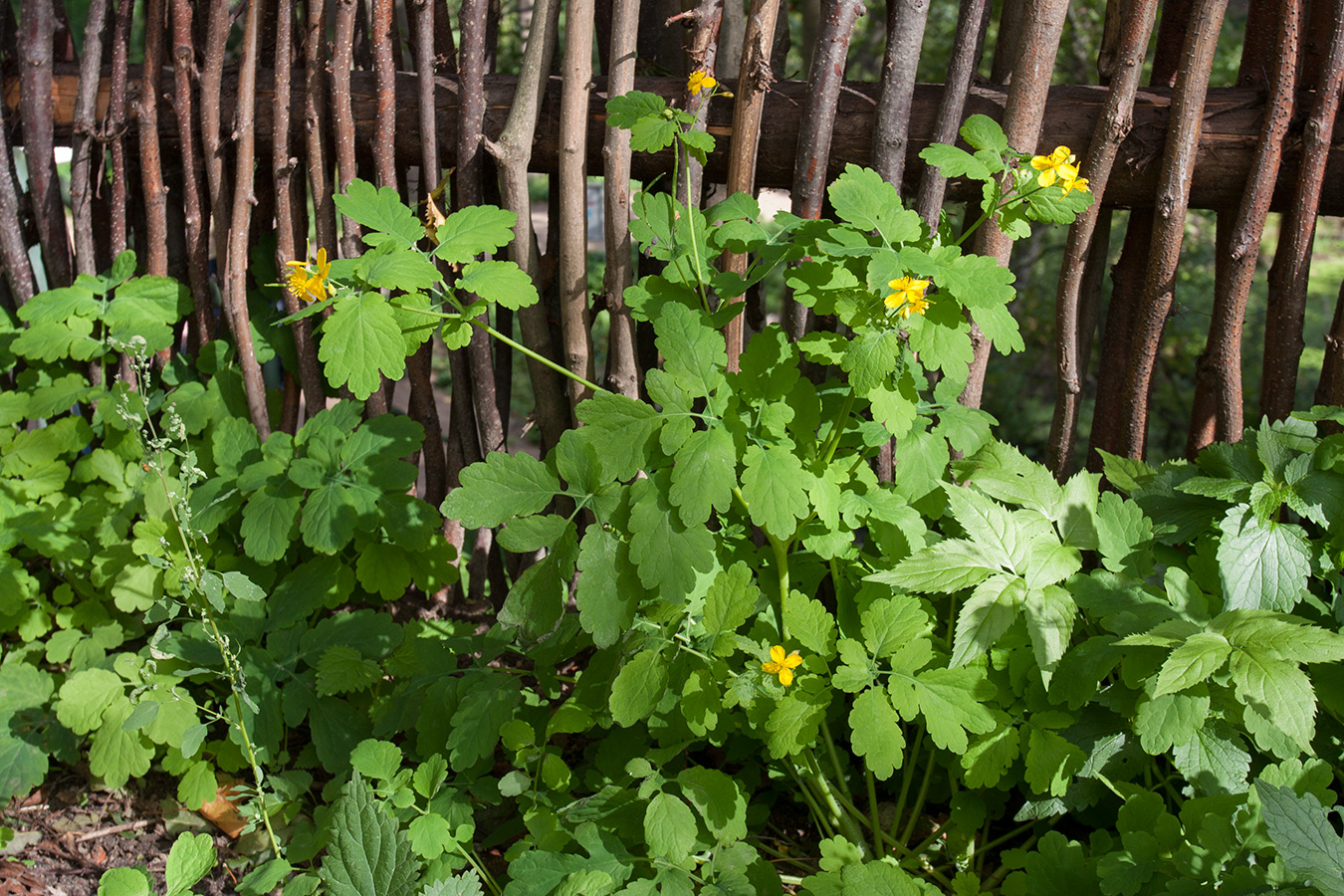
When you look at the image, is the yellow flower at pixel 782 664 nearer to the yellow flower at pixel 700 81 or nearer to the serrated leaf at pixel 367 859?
the serrated leaf at pixel 367 859

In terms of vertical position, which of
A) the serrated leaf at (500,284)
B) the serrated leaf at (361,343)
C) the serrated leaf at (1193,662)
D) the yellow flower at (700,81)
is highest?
the yellow flower at (700,81)

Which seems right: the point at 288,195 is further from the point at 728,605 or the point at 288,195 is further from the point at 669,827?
the point at 669,827

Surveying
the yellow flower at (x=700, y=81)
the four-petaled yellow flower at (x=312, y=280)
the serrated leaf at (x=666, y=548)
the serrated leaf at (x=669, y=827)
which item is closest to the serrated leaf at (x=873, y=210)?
the yellow flower at (x=700, y=81)

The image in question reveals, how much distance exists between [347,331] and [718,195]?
1049 mm

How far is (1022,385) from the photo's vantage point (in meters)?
5.16

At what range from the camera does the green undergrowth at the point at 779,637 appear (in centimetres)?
147

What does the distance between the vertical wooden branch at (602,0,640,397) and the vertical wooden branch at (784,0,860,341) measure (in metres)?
0.37

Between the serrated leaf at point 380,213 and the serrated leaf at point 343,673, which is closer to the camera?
the serrated leaf at point 380,213

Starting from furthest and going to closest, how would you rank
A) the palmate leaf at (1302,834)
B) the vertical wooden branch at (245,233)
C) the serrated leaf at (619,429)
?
the vertical wooden branch at (245,233) < the serrated leaf at (619,429) < the palmate leaf at (1302,834)

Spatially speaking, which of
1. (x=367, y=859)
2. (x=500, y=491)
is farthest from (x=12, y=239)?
(x=367, y=859)

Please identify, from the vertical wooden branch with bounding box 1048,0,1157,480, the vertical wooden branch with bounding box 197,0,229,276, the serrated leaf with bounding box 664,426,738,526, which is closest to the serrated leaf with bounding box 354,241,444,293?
the serrated leaf with bounding box 664,426,738,526

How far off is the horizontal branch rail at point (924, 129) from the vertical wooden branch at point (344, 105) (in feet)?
0.20

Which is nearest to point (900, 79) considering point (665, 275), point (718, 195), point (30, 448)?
point (718, 195)

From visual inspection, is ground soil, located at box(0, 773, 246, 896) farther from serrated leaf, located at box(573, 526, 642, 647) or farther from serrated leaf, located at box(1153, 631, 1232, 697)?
serrated leaf, located at box(1153, 631, 1232, 697)
